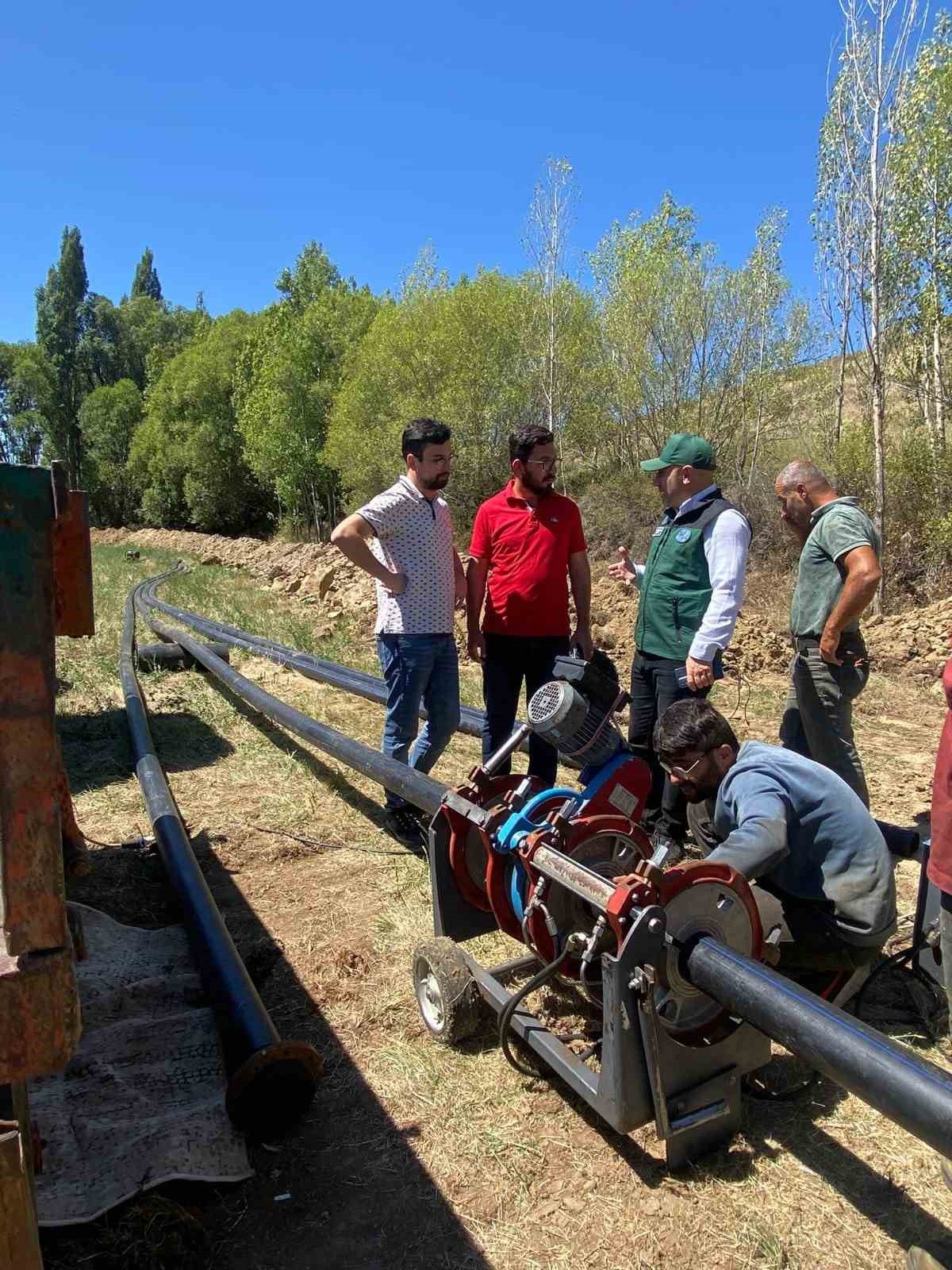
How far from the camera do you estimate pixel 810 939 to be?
250 centimetres

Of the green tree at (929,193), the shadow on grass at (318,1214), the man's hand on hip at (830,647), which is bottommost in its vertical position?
the shadow on grass at (318,1214)

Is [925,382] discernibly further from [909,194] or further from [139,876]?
[139,876]

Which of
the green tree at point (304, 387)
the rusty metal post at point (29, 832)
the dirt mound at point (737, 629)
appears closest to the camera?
the rusty metal post at point (29, 832)

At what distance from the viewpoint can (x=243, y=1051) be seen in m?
2.30

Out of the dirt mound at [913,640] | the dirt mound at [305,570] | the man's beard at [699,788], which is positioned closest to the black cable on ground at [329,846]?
the man's beard at [699,788]

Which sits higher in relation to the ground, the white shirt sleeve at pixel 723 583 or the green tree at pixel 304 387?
the green tree at pixel 304 387

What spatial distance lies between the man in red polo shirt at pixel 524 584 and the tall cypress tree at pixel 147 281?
81.7 meters

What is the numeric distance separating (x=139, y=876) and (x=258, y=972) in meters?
1.22

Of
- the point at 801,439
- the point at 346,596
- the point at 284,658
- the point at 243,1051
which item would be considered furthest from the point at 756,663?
the point at 801,439

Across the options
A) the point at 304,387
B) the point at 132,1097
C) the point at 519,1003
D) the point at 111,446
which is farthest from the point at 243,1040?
the point at 111,446

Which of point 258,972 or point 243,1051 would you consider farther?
point 258,972

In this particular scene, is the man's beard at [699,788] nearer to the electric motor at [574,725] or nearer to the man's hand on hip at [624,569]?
the electric motor at [574,725]

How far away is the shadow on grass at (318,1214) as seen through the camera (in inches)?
75.4

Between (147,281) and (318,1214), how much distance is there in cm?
8619
